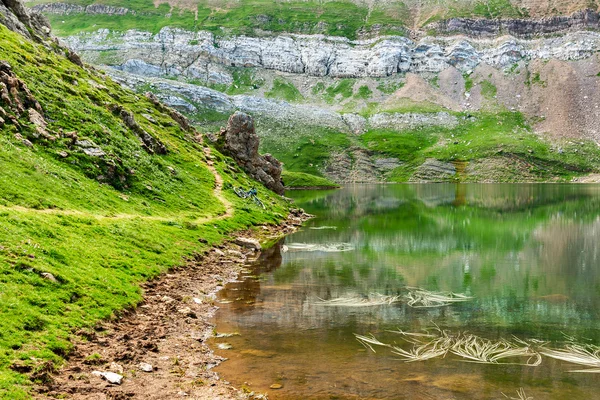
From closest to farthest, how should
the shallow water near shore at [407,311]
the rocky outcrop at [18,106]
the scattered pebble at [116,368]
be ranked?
1. the scattered pebble at [116,368]
2. the shallow water near shore at [407,311]
3. the rocky outcrop at [18,106]

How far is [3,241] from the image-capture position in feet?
80.6

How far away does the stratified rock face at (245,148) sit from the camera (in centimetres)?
10688

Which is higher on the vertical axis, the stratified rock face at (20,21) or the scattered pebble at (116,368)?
the stratified rock face at (20,21)

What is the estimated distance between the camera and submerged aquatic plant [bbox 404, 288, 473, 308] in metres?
30.8

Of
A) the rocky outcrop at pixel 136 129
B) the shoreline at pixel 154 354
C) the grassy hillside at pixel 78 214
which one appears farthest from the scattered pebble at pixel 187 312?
the rocky outcrop at pixel 136 129

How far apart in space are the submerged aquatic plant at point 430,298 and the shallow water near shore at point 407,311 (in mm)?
709

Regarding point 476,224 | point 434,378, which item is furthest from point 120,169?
point 476,224

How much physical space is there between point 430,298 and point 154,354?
19.5 metres

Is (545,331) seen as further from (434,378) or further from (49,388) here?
(49,388)

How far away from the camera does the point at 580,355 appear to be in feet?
→ 71.8

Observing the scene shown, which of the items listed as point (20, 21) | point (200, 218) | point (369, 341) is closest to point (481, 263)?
point (369, 341)

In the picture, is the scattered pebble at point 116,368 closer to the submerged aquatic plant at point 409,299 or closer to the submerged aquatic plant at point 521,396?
the submerged aquatic plant at point 409,299

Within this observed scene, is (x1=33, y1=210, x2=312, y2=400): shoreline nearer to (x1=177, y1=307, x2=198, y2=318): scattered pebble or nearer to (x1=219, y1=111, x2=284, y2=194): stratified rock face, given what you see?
(x1=177, y1=307, x2=198, y2=318): scattered pebble

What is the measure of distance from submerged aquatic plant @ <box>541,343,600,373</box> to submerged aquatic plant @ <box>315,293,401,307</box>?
1090 cm
